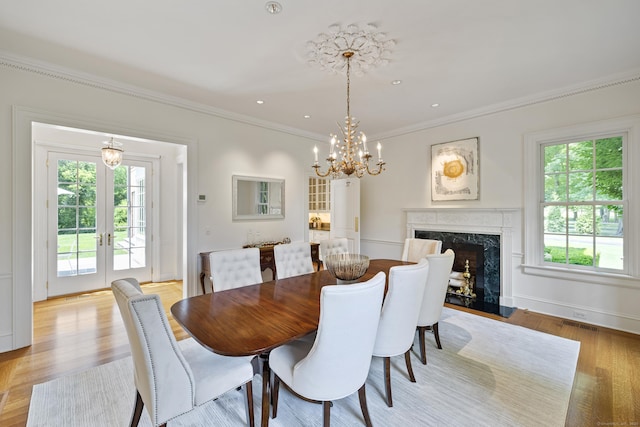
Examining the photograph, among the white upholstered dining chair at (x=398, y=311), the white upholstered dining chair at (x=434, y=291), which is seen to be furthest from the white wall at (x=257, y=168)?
the white upholstered dining chair at (x=398, y=311)

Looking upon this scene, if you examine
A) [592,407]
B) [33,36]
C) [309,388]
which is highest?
[33,36]

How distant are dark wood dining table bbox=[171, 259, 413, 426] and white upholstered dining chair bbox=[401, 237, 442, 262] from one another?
1742 millimetres

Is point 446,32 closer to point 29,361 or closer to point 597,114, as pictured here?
point 597,114

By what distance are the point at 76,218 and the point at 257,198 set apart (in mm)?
2832

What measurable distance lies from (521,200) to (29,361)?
564cm

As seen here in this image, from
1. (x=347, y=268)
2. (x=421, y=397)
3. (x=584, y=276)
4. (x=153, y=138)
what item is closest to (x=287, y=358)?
(x=347, y=268)

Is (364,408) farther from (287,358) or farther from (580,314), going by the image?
(580,314)

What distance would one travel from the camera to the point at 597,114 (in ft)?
10.6

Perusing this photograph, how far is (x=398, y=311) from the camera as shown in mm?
1875

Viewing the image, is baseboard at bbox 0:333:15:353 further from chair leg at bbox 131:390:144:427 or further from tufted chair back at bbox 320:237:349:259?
tufted chair back at bbox 320:237:349:259

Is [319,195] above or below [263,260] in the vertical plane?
above

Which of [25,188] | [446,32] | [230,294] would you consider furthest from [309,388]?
[25,188]

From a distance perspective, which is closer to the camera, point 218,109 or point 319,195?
point 218,109

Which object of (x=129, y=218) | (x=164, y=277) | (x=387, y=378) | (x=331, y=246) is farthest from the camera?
(x=164, y=277)
